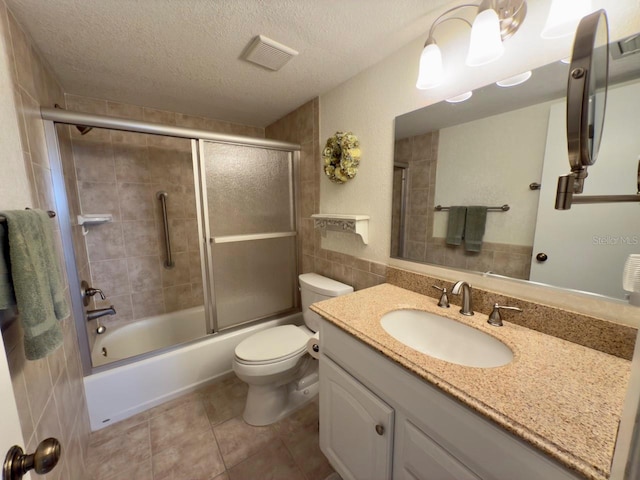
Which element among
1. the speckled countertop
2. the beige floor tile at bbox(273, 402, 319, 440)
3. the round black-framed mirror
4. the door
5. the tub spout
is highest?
the round black-framed mirror

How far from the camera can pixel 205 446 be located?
138 centimetres

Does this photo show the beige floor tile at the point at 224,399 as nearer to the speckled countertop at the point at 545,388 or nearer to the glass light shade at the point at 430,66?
the speckled countertop at the point at 545,388

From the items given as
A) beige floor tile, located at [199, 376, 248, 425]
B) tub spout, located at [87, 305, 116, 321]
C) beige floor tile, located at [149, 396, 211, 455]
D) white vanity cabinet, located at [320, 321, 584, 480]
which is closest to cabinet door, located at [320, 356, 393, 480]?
white vanity cabinet, located at [320, 321, 584, 480]

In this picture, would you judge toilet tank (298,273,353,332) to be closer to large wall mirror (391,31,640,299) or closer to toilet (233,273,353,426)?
toilet (233,273,353,426)

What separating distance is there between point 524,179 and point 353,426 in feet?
3.83

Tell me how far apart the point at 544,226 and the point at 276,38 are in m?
1.43

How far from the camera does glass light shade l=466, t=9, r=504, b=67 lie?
868mm

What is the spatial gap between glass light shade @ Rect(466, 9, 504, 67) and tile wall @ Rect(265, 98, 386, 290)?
1.14m

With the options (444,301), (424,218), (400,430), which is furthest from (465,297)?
(400,430)

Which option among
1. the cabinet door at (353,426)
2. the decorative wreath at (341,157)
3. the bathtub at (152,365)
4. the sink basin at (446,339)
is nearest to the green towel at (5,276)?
the cabinet door at (353,426)

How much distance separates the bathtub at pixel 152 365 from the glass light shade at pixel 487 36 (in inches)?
81.7

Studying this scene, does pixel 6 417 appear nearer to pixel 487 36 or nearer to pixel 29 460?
pixel 29 460

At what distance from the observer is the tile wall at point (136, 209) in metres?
1.90

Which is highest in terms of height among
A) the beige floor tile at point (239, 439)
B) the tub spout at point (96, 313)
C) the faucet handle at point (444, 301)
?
the faucet handle at point (444, 301)
